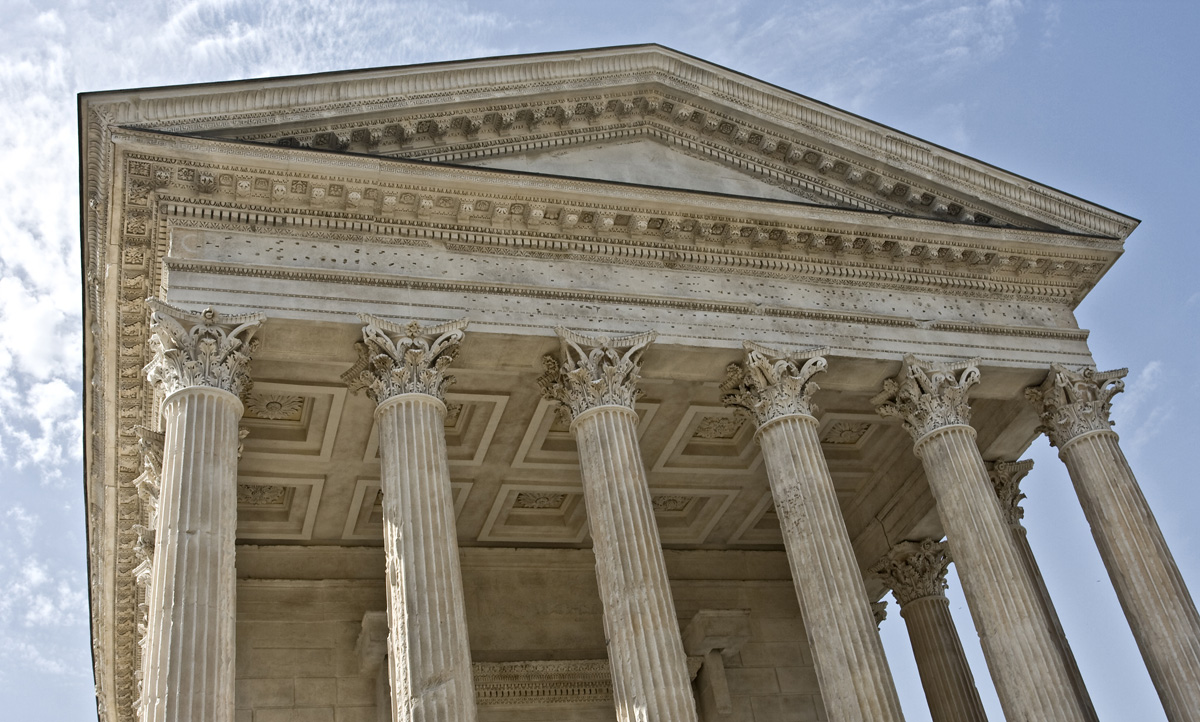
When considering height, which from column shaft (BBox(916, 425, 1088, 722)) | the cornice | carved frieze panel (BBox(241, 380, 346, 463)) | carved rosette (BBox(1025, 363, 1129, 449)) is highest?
the cornice

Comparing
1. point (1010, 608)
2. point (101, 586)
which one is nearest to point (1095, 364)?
point (1010, 608)

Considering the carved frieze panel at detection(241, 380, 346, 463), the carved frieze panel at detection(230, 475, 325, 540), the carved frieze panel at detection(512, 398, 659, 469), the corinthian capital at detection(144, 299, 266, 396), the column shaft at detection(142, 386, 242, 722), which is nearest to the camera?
the column shaft at detection(142, 386, 242, 722)

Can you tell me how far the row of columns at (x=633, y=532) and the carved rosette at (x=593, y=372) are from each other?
0.03 metres

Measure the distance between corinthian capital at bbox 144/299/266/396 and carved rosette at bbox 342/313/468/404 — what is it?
1.47 meters

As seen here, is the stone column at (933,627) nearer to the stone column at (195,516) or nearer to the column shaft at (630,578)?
the column shaft at (630,578)

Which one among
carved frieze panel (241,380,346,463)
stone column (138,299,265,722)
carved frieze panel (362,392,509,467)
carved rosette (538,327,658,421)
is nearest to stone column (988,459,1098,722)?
carved rosette (538,327,658,421)

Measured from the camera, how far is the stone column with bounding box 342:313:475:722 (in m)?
13.3

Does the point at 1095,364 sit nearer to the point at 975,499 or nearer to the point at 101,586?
the point at 975,499

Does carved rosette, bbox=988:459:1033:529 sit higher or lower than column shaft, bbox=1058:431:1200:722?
higher

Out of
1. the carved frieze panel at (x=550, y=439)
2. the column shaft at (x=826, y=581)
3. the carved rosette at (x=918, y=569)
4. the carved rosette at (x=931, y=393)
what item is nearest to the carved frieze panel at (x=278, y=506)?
the carved frieze panel at (x=550, y=439)

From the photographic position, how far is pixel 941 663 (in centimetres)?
Result: 2114

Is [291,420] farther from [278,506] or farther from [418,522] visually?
[418,522]

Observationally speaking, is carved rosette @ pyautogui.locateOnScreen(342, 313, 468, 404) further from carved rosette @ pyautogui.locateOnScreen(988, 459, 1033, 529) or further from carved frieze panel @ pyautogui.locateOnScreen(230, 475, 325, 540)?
carved rosette @ pyautogui.locateOnScreen(988, 459, 1033, 529)

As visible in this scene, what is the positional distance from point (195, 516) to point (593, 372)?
5648 millimetres
